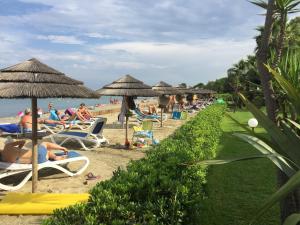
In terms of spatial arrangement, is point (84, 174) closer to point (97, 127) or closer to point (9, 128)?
point (97, 127)

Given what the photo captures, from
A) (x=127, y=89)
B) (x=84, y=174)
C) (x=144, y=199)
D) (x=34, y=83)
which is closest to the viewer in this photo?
(x=144, y=199)

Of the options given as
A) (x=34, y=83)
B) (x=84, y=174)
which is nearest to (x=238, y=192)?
(x=84, y=174)

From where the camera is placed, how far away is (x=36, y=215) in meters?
5.57

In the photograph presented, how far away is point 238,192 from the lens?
6.84 metres

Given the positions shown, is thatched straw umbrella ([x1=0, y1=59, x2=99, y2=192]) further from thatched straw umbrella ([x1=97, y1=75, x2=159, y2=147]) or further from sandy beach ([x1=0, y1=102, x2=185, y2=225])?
thatched straw umbrella ([x1=97, y1=75, x2=159, y2=147])

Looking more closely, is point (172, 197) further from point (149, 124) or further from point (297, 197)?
point (149, 124)

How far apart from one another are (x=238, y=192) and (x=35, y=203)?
134 inches

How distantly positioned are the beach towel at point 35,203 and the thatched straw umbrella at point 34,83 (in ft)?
1.74

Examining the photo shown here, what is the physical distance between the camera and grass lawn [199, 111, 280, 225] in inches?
217

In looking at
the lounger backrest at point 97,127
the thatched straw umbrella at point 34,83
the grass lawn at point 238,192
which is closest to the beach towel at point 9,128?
the lounger backrest at point 97,127

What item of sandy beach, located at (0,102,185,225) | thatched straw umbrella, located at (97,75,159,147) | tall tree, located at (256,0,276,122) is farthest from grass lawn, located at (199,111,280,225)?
thatched straw umbrella, located at (97,75,159,147)

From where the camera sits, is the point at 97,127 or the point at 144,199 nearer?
the point at 144,199

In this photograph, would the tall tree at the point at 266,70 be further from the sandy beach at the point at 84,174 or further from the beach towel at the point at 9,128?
the beach towel at the point at 9,128

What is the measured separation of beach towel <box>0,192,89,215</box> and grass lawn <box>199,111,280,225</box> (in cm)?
198
